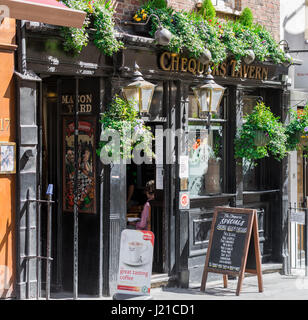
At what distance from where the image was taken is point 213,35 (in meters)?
10.5

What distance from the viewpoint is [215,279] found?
37.1 feet

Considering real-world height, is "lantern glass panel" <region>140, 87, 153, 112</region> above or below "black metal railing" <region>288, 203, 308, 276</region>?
above

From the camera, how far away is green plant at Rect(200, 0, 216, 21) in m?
10.9

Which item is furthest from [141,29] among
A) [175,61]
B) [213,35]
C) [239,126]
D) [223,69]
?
[239,126]

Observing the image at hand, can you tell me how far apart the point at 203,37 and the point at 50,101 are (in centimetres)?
251

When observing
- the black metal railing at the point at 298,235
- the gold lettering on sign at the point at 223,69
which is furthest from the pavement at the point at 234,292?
the gold lettering on sign at the point at 223,69

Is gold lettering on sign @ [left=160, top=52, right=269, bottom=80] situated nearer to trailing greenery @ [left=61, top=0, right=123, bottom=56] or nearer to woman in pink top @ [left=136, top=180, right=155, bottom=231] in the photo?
trailing greenery @ [left=61, top=0, right=123, bottom=56]

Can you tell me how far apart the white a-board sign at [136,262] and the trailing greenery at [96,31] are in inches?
97.3

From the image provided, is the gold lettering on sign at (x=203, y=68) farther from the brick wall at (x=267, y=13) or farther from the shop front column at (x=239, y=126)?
the brick wall at (x=267, y=13)

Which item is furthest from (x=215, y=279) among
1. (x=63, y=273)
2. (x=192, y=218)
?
(x=63, y=273)

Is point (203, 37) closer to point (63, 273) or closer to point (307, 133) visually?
point (307, 133)

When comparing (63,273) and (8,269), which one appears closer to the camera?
(8,269)

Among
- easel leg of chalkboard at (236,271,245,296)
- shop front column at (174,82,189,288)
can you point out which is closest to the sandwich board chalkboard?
easel leg of chalkboard at (236,271,245,296)

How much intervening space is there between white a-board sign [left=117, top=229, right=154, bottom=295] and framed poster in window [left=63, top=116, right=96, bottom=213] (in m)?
1.42
